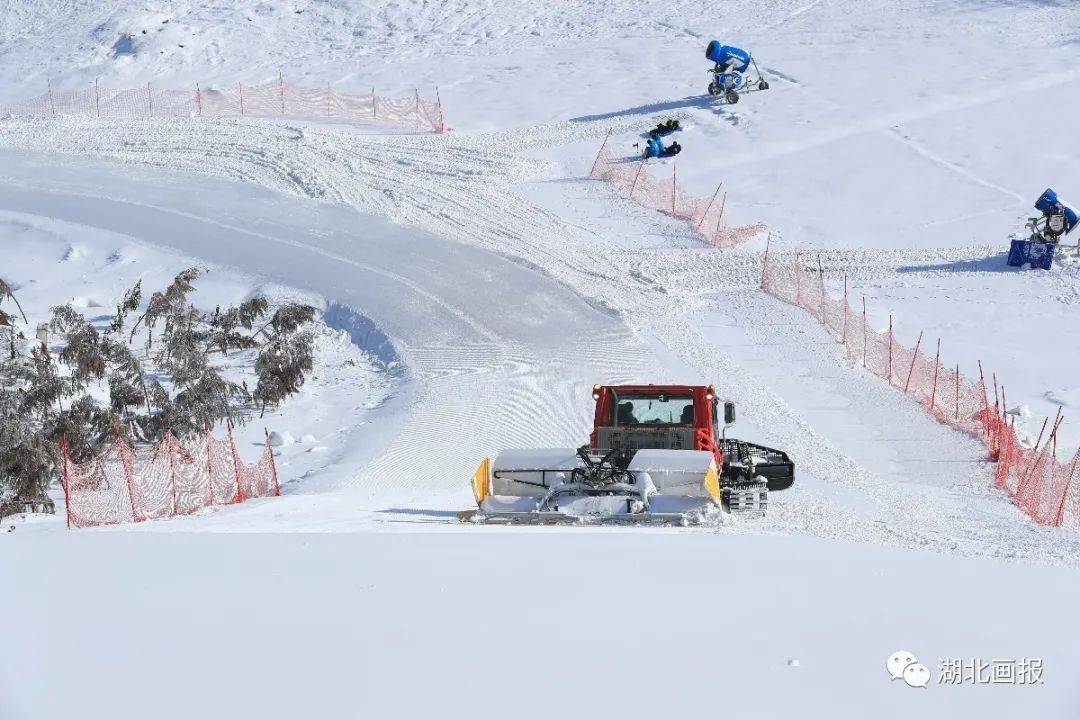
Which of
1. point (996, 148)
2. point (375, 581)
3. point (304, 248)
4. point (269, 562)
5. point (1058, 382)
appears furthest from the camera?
point (996, 148)

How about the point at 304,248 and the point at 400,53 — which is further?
the point at 400,53

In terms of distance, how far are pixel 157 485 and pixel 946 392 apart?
468 inches

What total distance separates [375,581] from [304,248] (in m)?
22.1

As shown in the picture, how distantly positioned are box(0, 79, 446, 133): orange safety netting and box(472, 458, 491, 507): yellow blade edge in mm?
26154

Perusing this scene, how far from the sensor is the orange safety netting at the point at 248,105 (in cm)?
3984

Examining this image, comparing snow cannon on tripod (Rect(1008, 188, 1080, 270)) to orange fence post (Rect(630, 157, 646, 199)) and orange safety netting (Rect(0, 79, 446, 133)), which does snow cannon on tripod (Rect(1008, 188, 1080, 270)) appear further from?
orange safety netting (Rect(0, 79, 446, 133))

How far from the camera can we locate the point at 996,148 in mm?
35250

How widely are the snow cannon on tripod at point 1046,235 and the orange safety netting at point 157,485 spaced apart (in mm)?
17137

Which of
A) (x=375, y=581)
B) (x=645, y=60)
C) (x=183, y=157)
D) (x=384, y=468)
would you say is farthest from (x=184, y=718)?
(x=645, y=60)

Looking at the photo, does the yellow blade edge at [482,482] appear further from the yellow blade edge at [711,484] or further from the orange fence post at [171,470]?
the orange fence post at [171,470]

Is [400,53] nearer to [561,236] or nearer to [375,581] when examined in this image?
[561,236]

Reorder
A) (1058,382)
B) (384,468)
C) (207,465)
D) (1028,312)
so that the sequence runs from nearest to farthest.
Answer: (207,465), (384,468), (1058,382), (1028,312)
